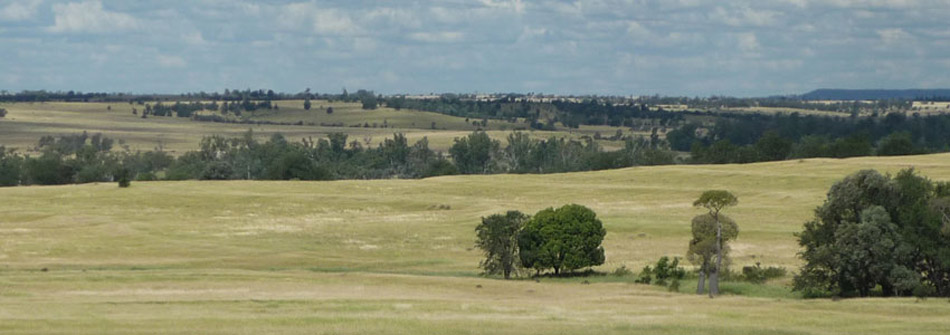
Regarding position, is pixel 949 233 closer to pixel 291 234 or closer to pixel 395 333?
pixel 395 333

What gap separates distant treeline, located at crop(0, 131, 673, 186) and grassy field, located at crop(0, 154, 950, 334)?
29307mm

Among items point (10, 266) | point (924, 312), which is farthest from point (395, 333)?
point (10, 266)

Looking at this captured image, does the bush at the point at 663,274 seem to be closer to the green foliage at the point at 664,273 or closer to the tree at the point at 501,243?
the green foliage at the point at 664,273

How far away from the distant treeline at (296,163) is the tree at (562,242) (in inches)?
3120

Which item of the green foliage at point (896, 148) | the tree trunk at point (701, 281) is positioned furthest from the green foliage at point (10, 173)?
the tree trunk at point (701, 281)

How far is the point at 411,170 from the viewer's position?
187 m

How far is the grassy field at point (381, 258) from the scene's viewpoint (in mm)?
38219

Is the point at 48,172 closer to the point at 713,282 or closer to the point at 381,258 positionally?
the point at 381,258

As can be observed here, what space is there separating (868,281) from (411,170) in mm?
138588

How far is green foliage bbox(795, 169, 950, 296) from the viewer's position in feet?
165

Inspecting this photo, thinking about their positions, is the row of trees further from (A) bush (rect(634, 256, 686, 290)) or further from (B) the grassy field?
(A) bush (rect(634, 256, 686, 290))

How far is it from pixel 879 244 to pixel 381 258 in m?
33.1

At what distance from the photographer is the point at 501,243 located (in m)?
63.4

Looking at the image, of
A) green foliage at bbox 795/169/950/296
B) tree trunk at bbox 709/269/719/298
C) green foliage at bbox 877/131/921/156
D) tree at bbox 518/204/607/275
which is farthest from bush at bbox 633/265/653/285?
green foliage at bbox 877/131/921/156
